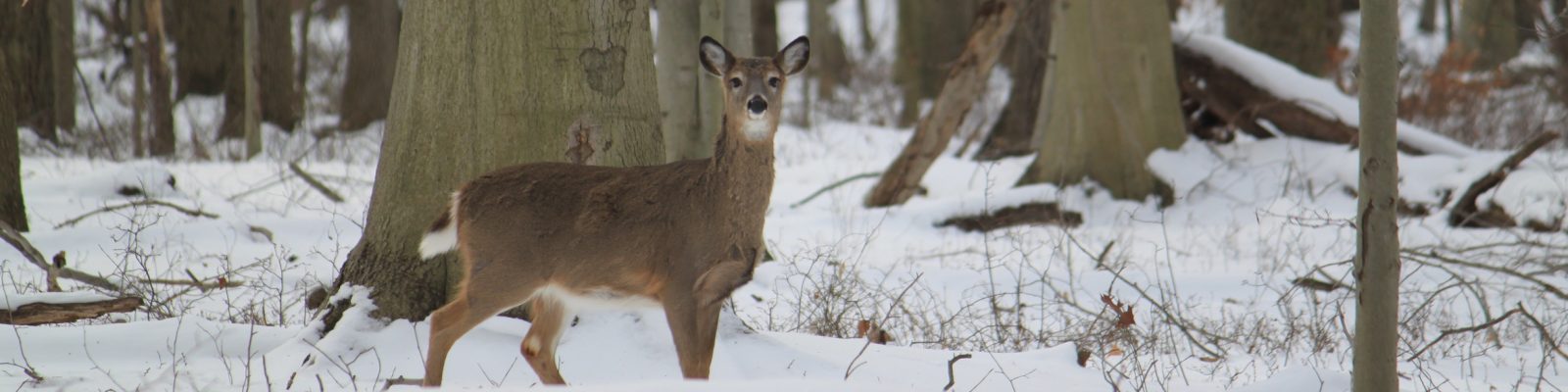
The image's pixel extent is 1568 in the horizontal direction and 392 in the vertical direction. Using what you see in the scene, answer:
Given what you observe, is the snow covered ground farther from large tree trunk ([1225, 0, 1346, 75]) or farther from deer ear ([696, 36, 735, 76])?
large tree trunk ([1225, 0, 1346, 75])

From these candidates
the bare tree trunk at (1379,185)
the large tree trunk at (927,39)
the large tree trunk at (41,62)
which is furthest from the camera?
the large tree trunk at (927,39)

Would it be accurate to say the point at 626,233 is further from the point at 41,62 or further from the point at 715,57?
the point at 41,62

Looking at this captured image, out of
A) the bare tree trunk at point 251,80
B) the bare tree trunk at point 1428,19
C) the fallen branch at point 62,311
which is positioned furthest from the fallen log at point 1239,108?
the bare tree trunk at point 1428,19

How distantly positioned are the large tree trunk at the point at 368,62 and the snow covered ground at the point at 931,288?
10.0 feet

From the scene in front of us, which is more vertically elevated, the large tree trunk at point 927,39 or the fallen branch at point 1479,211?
the large tree trunk at point 927,39

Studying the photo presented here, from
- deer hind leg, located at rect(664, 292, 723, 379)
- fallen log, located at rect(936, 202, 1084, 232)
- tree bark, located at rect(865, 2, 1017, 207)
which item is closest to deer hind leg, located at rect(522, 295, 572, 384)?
deer hind leg, located at rect(664, 292, 723, 379)

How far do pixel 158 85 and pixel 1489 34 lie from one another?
60.9 feet

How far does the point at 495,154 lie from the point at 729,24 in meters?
3.13

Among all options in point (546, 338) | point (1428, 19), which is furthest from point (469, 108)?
point (1428, 19)

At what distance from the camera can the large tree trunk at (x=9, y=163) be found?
302 inches

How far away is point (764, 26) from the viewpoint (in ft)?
67.5

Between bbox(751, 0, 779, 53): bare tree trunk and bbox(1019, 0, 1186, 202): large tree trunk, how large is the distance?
978 centimetres

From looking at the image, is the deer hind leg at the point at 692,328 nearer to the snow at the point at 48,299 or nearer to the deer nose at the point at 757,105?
the deer nose at the point at 757,105

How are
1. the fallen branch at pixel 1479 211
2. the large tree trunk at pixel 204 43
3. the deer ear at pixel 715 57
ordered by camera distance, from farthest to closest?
the large tree trunk at pixel 204 43 < the fallen branch at pixel 1479 211 < the deer ear at pixel 715 57
